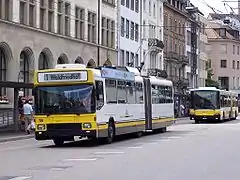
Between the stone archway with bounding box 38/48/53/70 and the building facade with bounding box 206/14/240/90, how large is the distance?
3160 inches

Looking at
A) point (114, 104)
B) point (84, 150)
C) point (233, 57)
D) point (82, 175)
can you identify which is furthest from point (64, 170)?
point (233, 57)

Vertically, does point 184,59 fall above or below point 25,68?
above

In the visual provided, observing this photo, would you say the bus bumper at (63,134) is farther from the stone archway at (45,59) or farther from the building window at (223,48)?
the building window at (223,48)

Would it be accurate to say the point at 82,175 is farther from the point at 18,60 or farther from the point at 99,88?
the point at 18,60

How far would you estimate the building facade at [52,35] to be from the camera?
41750 mm

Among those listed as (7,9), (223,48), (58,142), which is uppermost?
(223,48)

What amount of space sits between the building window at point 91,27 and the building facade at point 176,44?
2628 centimetres

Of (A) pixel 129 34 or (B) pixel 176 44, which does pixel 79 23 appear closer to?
(A) pixel 129 34

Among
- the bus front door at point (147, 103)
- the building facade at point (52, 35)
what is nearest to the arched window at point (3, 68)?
the building facade at point (52, 35)

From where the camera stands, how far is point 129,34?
67000mm

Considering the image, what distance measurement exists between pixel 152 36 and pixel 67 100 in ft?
177

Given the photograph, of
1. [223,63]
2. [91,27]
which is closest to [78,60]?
[91,27]

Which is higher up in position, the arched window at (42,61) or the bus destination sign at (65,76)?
the arched window at (42,61)

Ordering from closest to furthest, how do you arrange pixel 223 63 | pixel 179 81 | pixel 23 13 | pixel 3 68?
pixel 3 68
pixel 23 13
pixel 179 81
pixel 223 63
